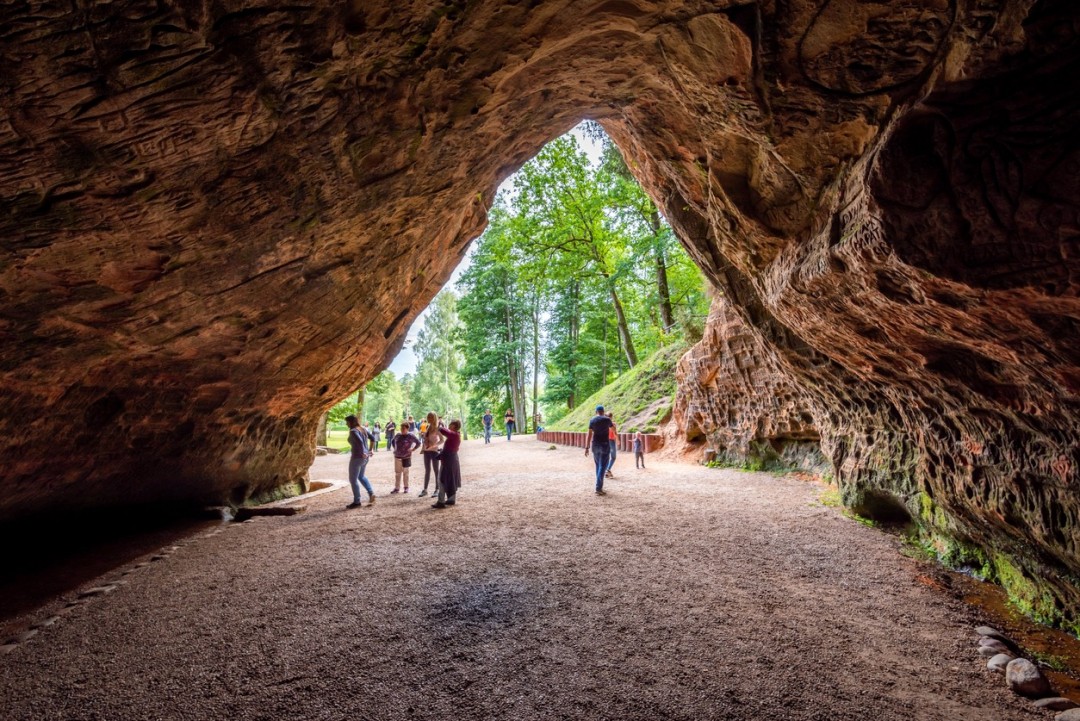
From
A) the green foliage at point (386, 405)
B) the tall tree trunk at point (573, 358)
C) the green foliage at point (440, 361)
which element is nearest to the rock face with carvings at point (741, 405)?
the tall tree trunk at point (573, 358)

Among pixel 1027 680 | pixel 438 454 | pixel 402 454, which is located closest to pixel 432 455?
pixel 438 454

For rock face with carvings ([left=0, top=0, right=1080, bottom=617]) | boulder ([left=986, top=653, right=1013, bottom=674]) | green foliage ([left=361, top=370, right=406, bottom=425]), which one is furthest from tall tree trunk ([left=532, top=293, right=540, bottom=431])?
boulder ([left=986, top=653, right=1013, bottom=674])

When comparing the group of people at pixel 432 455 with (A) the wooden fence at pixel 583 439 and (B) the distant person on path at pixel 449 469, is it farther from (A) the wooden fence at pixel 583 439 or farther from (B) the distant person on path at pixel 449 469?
(A) the wooden fence at pixel 583 439

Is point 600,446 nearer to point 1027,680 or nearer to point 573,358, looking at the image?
point 1027,680

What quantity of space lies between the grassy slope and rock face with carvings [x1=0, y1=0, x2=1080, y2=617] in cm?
1081

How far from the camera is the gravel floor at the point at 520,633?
268cm

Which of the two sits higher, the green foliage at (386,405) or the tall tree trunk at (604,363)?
the tall tree trunk at (604,363)

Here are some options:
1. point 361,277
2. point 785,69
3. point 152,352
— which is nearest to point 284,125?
point 361,277

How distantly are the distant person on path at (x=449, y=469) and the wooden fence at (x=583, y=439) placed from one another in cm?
869

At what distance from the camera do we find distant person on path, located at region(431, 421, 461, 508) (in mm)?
8242

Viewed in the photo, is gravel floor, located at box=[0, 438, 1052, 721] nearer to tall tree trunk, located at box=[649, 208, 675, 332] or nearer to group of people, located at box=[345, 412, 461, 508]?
group of people, located at box=[345, 412, 461, 508]

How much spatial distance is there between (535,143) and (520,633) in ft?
22.1

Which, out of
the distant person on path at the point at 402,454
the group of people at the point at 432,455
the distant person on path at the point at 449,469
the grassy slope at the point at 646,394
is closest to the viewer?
the distant person on path at the point at 449,469

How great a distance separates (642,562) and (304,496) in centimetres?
860
